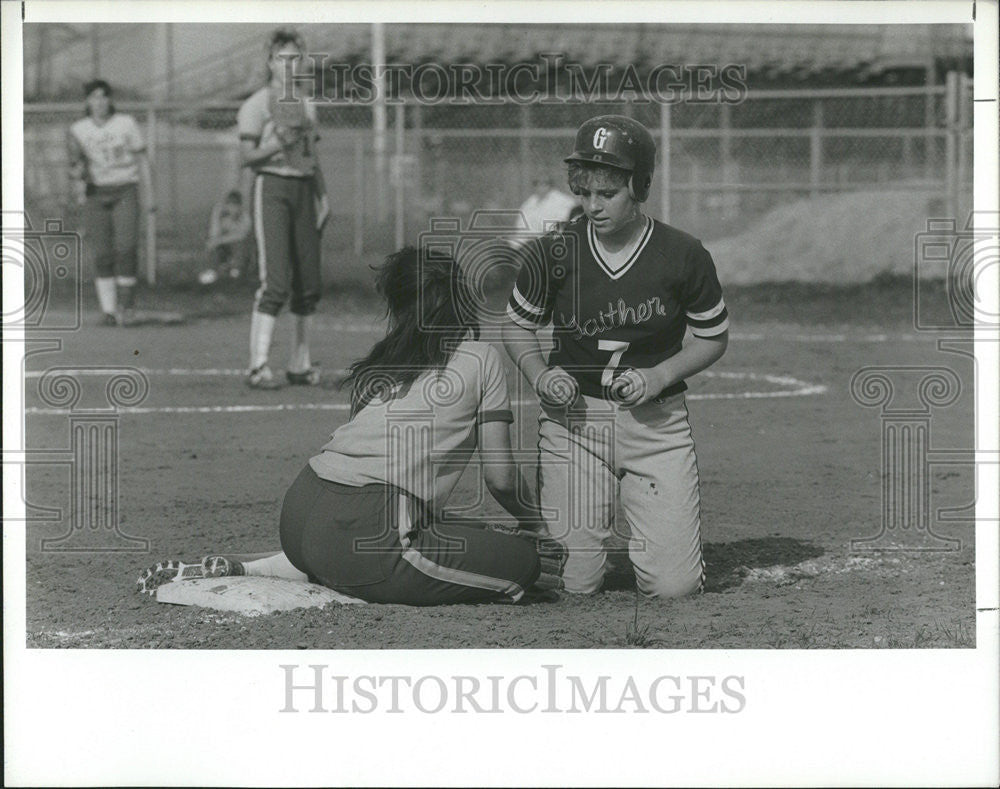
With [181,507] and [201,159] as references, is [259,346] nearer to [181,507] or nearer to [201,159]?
[181,507]

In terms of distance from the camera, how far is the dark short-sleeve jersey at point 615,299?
4859 mm

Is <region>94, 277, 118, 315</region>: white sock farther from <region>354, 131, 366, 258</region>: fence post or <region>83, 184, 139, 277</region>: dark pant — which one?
<region>354, 131, 366, 258</region>: fence post

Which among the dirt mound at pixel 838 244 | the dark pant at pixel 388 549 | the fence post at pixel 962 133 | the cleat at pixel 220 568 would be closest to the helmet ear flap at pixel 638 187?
the dark pant at pixel 388 549

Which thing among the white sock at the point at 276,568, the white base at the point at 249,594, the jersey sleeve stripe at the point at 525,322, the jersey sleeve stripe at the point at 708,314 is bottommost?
the white base at the point at 249,594

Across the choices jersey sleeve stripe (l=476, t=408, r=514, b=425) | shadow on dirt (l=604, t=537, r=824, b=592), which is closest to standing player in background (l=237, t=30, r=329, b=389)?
shadow on dirt (l=604, t=537, r=824, b=592)

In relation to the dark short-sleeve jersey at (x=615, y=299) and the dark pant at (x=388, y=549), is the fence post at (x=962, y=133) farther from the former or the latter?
the dark pant at (x=388, y=549)

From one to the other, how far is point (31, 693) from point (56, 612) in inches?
33.0

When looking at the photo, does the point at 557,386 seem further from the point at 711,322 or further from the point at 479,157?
the point at 479,157

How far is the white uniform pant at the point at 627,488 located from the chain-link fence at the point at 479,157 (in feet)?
38.2

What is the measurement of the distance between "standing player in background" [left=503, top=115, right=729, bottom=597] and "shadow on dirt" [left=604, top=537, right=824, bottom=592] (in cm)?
23

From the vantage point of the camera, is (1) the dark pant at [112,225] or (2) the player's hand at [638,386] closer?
(2) the player's hand at [638,386]

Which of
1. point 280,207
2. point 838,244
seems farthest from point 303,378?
point 838,244

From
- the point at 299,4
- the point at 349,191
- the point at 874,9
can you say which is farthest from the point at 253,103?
the point at 349,191

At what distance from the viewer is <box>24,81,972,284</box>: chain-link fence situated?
1800cm
